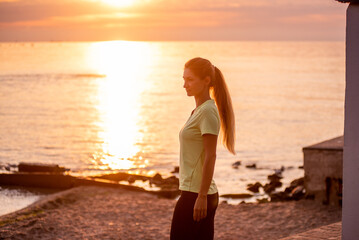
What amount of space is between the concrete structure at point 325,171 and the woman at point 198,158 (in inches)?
293

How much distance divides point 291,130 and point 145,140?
362 inches

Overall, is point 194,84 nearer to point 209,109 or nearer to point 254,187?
point 209,109

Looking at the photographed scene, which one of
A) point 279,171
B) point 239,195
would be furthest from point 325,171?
point 279,171

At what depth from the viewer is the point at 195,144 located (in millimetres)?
4582

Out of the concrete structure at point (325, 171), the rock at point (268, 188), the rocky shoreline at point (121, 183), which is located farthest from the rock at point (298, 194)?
the rock at point (268, 188)

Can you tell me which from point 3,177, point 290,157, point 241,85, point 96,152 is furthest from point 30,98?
point 3,177

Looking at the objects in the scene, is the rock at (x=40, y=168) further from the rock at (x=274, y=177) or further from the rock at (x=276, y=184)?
the rock at (x=274, y=177)

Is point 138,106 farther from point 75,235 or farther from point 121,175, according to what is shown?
point 75,235

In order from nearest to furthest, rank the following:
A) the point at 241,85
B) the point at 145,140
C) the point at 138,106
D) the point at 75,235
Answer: the point at 75,235, the point at 145,140, the point at 138,106, the point at 241,85

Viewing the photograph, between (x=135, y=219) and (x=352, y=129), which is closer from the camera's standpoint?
(x=352, y=129)

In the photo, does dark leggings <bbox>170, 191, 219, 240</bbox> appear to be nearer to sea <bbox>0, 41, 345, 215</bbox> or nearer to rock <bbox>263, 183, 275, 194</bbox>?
sea <bbox>0, 41, 345, 215</bbox>

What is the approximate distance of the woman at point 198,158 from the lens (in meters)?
4.51

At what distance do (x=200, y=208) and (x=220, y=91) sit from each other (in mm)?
981

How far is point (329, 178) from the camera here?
11.8 metres
